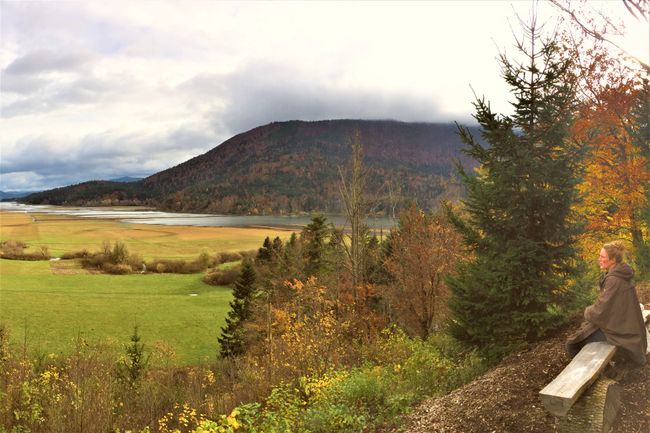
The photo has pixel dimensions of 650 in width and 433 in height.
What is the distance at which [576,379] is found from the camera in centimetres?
505

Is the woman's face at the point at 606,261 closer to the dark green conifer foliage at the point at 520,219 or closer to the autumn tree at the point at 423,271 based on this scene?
the dark green conifer foliage at the point at 520,219

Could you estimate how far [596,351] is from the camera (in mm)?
5711

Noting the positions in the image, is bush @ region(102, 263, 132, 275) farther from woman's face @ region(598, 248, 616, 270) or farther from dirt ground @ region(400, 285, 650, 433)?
woman's face @ region(598, 248, 616, 270)

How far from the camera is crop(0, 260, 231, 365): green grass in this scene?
35.8 metres

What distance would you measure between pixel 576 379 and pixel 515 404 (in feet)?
3.71

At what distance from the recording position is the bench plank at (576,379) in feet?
15.5

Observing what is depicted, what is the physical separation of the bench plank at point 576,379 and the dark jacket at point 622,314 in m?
0.21

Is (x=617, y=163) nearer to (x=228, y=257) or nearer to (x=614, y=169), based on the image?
(x=614, y=169)

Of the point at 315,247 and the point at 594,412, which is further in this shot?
the point at 315,247

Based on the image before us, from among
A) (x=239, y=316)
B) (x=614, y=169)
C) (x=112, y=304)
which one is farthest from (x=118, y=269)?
(x=614, y=169)

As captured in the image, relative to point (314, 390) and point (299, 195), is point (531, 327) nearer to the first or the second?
point (314, 390)

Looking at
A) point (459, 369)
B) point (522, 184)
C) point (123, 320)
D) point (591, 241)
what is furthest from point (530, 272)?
point (123, 320)

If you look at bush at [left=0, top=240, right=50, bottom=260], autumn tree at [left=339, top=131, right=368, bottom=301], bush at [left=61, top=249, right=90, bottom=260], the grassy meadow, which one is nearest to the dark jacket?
autumn tree at [left=339, top=131, right=368, bottom=301]

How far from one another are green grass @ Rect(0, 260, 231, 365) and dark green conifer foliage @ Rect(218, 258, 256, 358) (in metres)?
1.75
